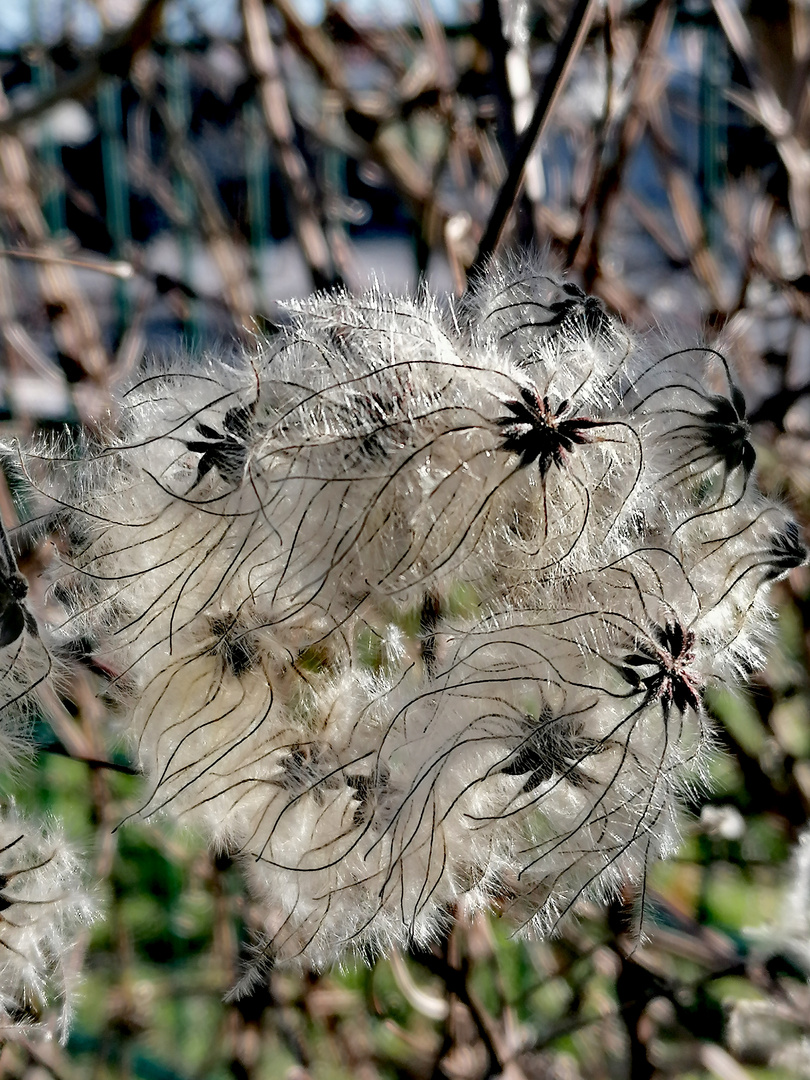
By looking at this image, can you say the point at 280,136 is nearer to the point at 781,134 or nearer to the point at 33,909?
the point at 781,134

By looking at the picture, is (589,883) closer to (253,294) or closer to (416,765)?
(416,765)

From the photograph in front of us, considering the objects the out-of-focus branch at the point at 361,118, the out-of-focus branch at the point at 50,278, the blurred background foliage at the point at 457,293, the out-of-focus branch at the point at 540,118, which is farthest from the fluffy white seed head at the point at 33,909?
the out-of-focus branch at the point at 361,118

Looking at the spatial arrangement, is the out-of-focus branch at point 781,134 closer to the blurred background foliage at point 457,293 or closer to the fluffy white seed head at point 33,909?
the blurred background foliage at point 457,293

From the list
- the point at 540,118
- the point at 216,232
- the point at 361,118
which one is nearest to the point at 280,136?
the point at 361,118

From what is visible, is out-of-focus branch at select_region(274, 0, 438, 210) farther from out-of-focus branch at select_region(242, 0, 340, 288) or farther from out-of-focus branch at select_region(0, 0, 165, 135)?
out-of-focus branch at select_region(0, 0, 165, 135)

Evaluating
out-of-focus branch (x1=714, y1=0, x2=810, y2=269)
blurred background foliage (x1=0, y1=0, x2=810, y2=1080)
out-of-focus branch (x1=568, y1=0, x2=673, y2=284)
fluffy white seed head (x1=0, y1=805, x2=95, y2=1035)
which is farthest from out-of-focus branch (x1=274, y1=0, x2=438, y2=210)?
fluffy white seed head (x1=0, y1=805, x2=95, y2=1035)
